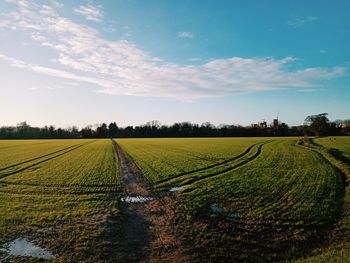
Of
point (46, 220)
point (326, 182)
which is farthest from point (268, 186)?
point (46, 220)

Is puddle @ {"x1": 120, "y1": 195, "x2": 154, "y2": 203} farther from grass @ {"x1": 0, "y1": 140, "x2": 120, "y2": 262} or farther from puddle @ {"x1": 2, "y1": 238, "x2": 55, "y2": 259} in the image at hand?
puddle @ {"x1": 2, "y1": 238, "x2": 55, "y2": 259}

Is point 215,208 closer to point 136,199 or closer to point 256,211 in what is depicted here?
point 256,211

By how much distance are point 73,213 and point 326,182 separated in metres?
20.3

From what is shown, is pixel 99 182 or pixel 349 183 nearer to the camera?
pixel 349 183

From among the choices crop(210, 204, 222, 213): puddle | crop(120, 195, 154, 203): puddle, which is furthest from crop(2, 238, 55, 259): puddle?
crop(210, 204, 222, 213): puddle

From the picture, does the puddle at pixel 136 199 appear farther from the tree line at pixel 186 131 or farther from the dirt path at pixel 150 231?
the tree line at pixel 186 131

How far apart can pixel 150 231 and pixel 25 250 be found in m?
5.45

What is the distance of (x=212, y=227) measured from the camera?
1346 cm

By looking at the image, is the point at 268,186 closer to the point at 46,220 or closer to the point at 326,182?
the point at 326,182

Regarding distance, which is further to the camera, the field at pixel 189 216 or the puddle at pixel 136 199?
the puddle at pixel 136 199

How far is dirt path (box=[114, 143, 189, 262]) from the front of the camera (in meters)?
10.6

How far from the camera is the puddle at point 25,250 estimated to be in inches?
423

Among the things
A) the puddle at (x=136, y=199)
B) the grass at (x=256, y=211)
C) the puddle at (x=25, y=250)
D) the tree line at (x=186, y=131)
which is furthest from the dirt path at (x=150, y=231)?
the tree line at (x=186, y=131)

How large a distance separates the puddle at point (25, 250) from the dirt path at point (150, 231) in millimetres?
3231
